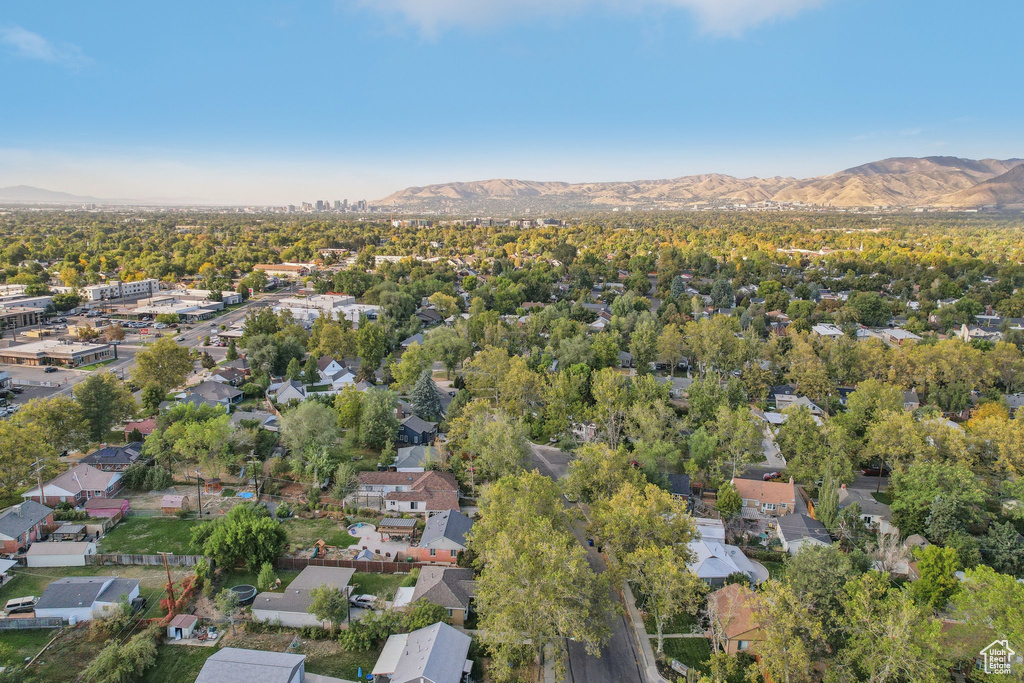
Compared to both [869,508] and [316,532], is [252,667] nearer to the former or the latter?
[316,532]

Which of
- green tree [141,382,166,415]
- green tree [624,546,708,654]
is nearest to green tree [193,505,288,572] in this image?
green tree [624,546,708,654]

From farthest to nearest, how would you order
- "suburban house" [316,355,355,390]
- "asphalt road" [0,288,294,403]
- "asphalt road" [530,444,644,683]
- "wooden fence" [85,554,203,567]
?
"suburban house" [316,355,355,390] → "asphalt road" [0,288,294,403] → "wooden fence" [85,554,203,567] → "asphalt road" [530,444,644,683]

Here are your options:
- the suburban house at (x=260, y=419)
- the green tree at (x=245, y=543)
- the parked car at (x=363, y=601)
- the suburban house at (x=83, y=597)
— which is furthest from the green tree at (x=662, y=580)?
the suburban house at (x=260, y=419)

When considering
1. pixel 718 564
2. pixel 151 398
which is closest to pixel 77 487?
pixel 151 398

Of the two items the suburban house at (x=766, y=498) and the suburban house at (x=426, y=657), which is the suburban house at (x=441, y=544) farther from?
the suburban house at (x=766, y=498)

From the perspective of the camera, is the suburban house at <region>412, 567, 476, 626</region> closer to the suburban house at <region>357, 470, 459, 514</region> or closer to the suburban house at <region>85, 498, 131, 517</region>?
the suburban house at <region>357, 470, 459, 514</region>
